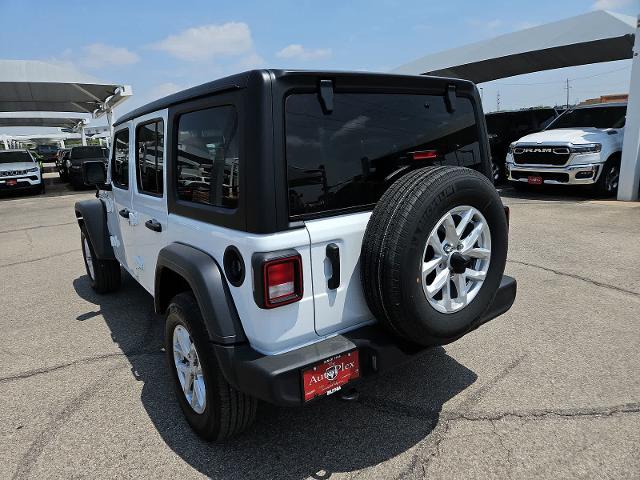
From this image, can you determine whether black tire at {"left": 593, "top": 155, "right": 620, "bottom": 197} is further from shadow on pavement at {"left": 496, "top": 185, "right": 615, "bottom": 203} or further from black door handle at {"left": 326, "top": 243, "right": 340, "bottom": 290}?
black door handle at {"left": 326, "top": 243, "right": 340, "bottom": 290}

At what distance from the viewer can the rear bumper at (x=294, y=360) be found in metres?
1.94

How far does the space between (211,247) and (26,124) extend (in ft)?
144

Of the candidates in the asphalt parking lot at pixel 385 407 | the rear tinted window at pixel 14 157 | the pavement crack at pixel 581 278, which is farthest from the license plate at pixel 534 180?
the rear tinted window at pixel 14 157

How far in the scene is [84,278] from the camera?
18.6 ft

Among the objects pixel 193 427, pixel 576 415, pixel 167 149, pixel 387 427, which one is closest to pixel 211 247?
pixel 167 149

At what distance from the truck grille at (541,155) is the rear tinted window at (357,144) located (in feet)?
25.5

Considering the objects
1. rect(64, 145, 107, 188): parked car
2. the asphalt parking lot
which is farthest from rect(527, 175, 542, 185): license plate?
rect(64, 145, 107, 188): parked car

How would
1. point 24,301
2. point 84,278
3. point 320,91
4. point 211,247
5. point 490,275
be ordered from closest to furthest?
point 320,91, point 211,247, point 490,275, point 24,301, point 84,278

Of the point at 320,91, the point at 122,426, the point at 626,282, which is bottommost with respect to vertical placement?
the point at 122,426

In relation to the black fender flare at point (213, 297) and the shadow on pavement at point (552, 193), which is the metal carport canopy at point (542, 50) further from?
the black fender flare at point (213, 297)

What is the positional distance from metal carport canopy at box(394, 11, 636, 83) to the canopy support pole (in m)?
4.06

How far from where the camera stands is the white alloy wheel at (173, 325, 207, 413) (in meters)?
2.40

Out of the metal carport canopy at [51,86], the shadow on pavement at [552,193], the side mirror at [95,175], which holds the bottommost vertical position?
the shadow on pavement at [552,193]

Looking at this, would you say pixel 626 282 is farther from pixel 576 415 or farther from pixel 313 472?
pixel 313 472
